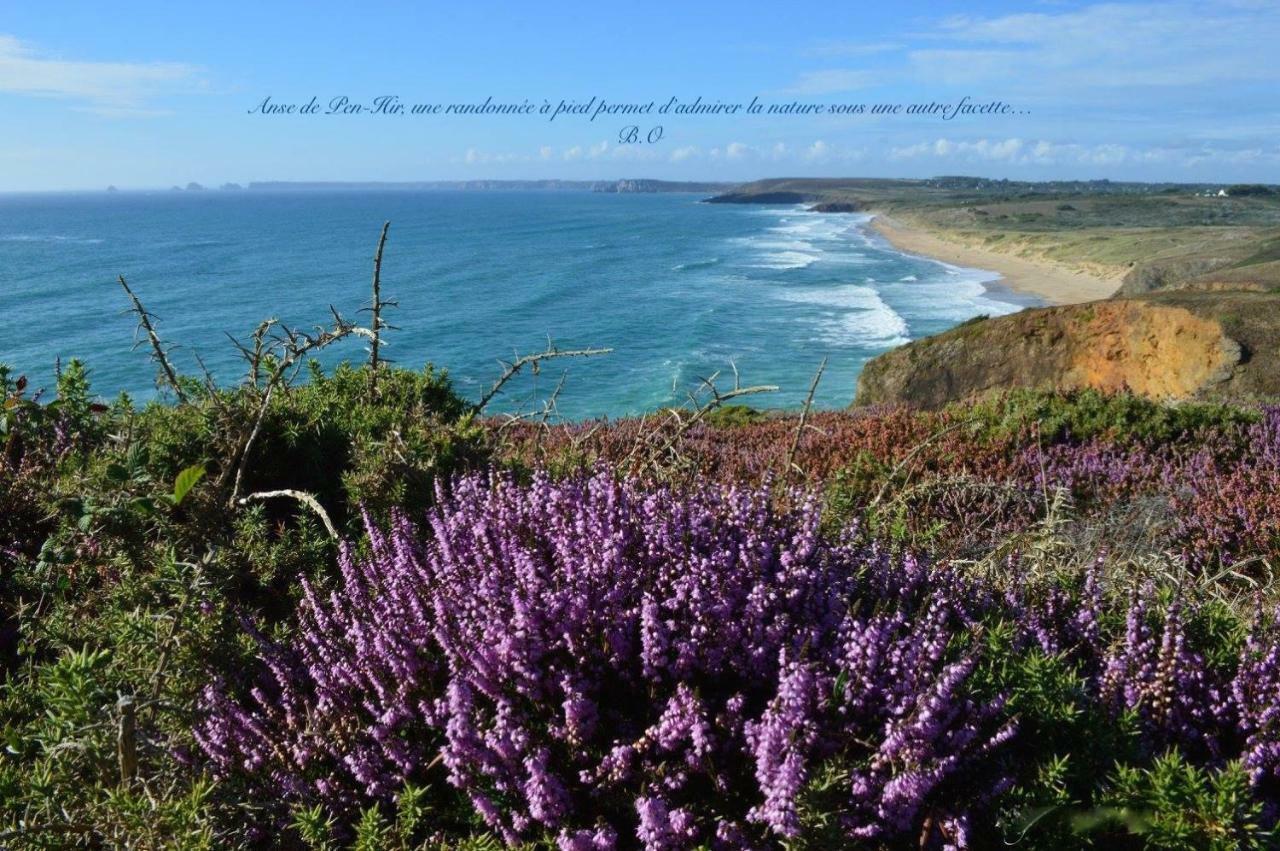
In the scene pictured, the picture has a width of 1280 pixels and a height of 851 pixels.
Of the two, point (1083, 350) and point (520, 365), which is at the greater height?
point (520, 365)

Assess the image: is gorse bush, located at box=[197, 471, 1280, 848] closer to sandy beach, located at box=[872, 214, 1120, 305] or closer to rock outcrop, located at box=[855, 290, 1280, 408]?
rock outcrop, located at box=[855, 290, 1280, 408]

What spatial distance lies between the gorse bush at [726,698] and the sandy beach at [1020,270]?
39657 millimetres

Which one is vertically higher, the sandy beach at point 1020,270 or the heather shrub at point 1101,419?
the heather shrub at point 1101,419

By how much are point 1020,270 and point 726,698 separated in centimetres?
7958

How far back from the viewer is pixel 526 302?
2164 inches

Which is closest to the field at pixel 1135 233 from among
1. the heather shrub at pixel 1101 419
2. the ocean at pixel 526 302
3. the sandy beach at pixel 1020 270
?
the sandy beach at pixel 1020 270

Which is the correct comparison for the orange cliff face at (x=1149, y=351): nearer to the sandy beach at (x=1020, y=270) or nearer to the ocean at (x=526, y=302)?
the ocean at (x=526, y=302)

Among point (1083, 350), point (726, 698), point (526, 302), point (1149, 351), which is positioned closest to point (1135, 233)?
point (526, 302)

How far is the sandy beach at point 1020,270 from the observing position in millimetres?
59344

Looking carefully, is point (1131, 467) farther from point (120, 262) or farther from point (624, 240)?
point (624, 240)

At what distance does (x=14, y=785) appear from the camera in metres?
2.30

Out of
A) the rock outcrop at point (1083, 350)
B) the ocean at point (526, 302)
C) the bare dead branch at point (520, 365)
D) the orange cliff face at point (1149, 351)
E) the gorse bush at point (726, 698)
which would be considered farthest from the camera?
the ocean at point (526, 302)

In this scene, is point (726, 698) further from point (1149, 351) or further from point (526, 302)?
point (526, 302)

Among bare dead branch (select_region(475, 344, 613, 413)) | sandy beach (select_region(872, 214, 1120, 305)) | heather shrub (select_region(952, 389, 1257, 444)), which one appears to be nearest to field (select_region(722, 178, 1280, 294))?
sandy beach (select_region(872, 214, 1120, 305))
